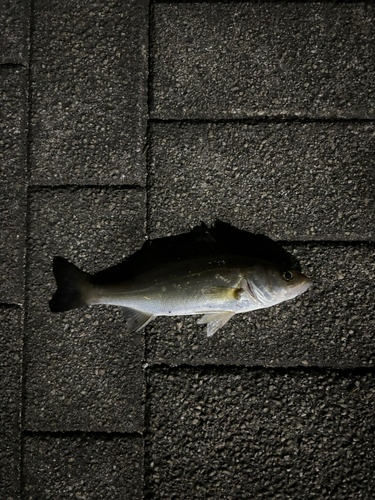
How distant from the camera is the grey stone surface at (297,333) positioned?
343 cm

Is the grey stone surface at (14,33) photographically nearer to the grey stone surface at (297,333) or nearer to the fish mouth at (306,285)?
the grey stone surface at (297,333)

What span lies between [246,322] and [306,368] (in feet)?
1.96

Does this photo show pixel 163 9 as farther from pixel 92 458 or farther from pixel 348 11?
pixel 92 458

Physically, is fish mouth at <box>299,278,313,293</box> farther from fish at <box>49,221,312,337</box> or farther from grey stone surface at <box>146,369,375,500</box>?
grey stone surface at <box>146,369,375,500</box>

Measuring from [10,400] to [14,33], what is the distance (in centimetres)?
307

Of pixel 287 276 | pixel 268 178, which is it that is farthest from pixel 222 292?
pixel 268 178

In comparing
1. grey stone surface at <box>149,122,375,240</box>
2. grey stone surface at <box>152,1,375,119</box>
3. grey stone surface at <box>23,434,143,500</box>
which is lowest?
grey stone surface at <box>23,434,143,500</box>

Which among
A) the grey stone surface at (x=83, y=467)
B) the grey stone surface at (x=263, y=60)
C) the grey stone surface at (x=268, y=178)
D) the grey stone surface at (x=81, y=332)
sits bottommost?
the grey stone surface at (x=83, y=467)

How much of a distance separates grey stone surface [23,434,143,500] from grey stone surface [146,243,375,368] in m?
0.76

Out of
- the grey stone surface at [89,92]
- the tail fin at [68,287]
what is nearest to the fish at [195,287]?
the tail fin at [68,287]

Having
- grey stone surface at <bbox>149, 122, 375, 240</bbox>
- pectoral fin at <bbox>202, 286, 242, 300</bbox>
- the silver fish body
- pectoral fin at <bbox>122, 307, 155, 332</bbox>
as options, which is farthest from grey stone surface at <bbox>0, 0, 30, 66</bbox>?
pectoral fin at <bbox>202, 286, 242, 300</bbox>

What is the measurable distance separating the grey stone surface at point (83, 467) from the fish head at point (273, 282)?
1500 millimetres

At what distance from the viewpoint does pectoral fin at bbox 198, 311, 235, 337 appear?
329 cm

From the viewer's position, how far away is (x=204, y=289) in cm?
321
